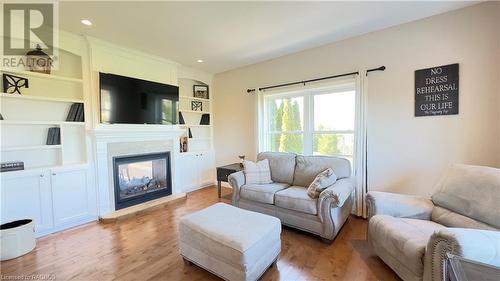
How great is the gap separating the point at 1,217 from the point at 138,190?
1.53m

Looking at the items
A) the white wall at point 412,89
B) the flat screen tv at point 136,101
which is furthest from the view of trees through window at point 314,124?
the flat screen tv at point 136,101

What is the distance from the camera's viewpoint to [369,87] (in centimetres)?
296

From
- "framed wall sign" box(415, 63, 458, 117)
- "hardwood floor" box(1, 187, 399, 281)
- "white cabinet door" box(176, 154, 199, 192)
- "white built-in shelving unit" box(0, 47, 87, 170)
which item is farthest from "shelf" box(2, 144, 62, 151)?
"framed wall sign" box(415, 63, 458, 117)

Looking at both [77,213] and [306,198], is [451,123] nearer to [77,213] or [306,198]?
[306,198]

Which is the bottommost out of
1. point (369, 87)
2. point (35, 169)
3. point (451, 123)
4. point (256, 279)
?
point (256, 279)

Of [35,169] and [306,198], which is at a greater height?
[35,169]

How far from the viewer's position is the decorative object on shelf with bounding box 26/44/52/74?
2623 mm

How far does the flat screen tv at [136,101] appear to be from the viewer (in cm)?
306

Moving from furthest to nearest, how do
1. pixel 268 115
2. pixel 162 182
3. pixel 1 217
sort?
pixel 268 115 → pixel 162 182 → pixel 1 217

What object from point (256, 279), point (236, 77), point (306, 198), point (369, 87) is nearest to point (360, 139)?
point (369, 87)

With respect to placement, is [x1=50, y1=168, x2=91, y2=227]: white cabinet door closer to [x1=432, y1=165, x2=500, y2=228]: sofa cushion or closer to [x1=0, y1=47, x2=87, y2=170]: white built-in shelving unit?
[x1=0, y1=47, x2=87, y2=170]: white built-in shelving unit

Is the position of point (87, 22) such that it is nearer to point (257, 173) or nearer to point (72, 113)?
point (72, 113)

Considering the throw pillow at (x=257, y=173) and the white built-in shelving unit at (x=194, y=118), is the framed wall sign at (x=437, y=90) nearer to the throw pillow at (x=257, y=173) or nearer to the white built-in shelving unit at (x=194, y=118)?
the throw pillow at (x=257, y=173)

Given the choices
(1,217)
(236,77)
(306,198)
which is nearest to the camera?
(1,217)
